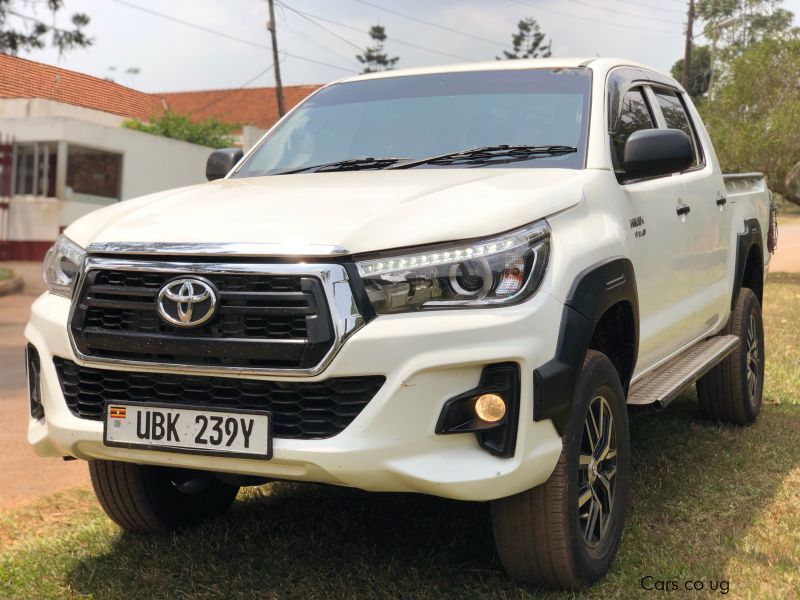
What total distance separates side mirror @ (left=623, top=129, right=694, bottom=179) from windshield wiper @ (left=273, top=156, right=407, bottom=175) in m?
0.91

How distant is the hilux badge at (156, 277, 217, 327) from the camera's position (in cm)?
281

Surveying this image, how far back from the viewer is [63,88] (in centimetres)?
2772

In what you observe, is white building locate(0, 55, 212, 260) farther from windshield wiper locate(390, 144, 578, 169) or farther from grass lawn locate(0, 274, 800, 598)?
windshield wiper locate(390, 144, 578, 169)

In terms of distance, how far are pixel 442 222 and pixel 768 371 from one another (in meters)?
→ 5.60

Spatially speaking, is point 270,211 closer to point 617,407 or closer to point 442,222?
point 442,222

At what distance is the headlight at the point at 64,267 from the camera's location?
3156mm

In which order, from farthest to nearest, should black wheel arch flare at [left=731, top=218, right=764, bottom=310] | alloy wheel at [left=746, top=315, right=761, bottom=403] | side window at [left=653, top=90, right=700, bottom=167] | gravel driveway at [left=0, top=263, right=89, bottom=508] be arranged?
alloy wheel at [left=746, top=315, right=761, bottom=403]
black wheel arch flare at [left=731, top=218, right=764, bottom=310]
side window at [left=653, top=90, right=700, bottom=167]
gravel driveway at [left=0, top=263, right=89, bottom=508]

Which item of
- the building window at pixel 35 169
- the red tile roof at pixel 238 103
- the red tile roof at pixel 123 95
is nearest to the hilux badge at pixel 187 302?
the red tile roof at pixel 123 95

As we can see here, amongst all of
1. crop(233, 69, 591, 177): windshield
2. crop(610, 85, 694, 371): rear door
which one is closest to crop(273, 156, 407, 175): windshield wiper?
crop(233, 69, 591, 177): windshield

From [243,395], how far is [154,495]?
1153mm

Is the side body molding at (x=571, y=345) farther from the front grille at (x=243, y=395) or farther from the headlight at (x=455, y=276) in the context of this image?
the front grille at (x=243, y=395)

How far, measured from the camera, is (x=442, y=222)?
289cm

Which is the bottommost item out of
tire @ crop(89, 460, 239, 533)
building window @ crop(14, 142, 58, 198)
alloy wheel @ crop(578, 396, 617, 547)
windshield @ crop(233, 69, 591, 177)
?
tire @ crop(89, 460, 239, 533)

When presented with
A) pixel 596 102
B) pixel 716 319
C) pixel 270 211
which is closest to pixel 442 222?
pixel 270 211
